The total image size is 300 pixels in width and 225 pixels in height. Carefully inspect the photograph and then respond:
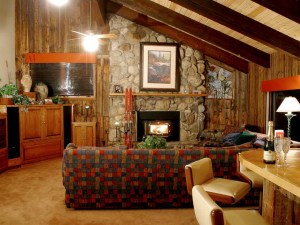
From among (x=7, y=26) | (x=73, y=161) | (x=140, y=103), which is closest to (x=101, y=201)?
(x=73, y=161)

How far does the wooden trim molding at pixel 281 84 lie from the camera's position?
491 centimetres

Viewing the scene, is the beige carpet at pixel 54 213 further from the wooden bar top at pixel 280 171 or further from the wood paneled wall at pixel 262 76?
the wood paneled wall at pixel 262 76

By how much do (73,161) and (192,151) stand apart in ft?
4.54

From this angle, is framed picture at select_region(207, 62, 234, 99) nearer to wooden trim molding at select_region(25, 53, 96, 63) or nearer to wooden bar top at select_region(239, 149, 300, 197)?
wooden trim molding at select_region(25, 53, 96, 63)

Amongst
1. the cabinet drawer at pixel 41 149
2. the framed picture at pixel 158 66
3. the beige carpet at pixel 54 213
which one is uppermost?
the framed picture at pixel 158 66

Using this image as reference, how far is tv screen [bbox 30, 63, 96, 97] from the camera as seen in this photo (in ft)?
24.2

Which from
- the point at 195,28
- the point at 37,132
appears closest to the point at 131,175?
the point at 37,132

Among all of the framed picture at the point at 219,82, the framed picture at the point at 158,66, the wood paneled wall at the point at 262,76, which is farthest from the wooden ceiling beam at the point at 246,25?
the framed picture at the point at 219,82

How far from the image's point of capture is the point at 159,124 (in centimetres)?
750

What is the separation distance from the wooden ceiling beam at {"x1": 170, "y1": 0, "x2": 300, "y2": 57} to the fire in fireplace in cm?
334

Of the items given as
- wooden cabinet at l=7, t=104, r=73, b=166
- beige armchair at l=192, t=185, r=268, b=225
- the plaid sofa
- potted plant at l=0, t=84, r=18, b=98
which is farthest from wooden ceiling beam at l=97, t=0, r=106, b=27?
beige armchair at l=192, t=185, r=268, b=225

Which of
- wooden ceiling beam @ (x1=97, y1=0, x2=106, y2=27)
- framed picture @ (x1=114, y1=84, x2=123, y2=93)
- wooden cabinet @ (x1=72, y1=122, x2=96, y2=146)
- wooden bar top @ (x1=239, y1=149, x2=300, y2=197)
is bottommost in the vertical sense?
wooden cabinet @ (x1=72, y1=122, x2=96, y2=146)

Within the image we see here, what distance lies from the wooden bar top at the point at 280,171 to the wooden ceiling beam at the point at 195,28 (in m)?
4.39

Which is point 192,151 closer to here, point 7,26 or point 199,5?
point 199,5
